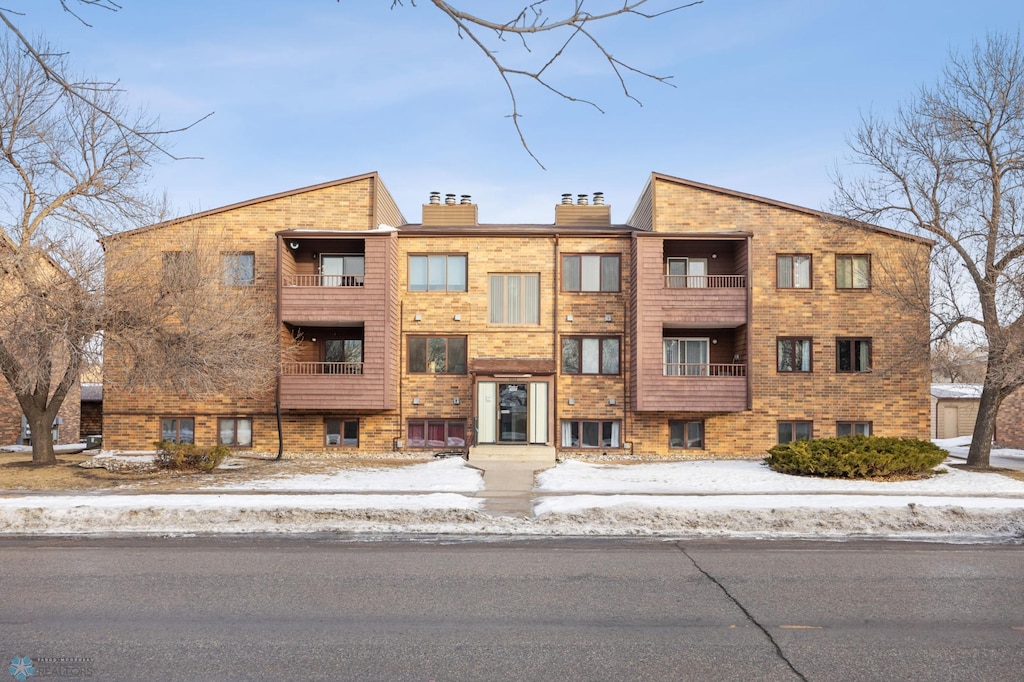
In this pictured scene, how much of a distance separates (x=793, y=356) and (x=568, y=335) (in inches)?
291

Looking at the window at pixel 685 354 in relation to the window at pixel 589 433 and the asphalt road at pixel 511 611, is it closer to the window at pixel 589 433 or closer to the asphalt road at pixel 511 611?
the window at pixel 589 433

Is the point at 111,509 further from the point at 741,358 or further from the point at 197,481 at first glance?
the point at 741,358

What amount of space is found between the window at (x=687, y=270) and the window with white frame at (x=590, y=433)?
5158mm

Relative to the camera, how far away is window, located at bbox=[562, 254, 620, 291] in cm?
2648

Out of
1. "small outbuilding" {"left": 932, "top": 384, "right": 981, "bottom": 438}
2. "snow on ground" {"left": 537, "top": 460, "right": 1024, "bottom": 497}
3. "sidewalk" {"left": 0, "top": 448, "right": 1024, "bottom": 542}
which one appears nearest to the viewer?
"sidewalk" {"left": 0, "top": 448, "right": 1024, "bottom": 542}

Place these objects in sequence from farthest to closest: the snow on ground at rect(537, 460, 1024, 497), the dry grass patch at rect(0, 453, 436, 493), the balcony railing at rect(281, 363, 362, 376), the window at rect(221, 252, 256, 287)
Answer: the balcony railing at rect(281, 363, 362, 376) → the window at rect(221, 252, 256, 287) → the dry grass patch at rect(0, 453, 436, 493) → the snow on ground at rect(537, 460, 1024, 497)

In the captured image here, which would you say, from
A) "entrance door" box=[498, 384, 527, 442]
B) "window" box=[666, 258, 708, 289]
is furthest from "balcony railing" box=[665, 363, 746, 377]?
"entrance door" box=[498, 384, 527, 442]

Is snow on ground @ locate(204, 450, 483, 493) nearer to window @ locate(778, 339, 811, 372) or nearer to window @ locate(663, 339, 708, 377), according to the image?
window @ locate(663, 339, 708, 377)

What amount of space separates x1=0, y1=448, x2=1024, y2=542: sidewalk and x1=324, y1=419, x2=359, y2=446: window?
337 inches

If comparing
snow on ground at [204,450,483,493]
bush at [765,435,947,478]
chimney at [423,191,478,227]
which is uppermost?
chimney at [423,191,478,227]

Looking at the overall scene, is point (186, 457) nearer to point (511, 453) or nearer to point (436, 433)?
point (436, 433)

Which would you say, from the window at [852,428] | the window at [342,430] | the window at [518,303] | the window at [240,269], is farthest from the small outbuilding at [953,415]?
the window at [240,269]

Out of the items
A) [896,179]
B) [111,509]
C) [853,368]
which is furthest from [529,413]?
[111,509]

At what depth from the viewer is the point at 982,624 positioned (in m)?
6.77
